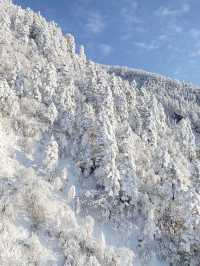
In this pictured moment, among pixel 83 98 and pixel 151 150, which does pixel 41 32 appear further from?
pixel 151 150

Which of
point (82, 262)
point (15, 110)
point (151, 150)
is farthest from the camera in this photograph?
point (151, 150)

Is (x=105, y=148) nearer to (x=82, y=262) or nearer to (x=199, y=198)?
(x=199, y=198)

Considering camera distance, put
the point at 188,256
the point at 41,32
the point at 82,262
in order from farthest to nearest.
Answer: the point at 41,32, the point at 188,256, the point at 82,262

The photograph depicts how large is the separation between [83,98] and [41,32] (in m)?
40.1

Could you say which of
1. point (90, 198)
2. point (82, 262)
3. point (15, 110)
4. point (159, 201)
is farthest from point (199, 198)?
point (15, 110)

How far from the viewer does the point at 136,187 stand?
5084 cm

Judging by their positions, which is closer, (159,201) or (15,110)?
(159,201)

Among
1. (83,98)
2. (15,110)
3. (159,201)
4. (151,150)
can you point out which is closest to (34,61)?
(83,98)

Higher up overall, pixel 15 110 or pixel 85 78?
pixel 85 78

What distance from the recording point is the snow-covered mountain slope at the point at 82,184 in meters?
38.8

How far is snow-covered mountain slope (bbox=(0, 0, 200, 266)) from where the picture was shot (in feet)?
127

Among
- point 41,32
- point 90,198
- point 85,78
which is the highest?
point 41,32

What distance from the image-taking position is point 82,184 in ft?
170

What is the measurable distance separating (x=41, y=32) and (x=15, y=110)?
176 feet
